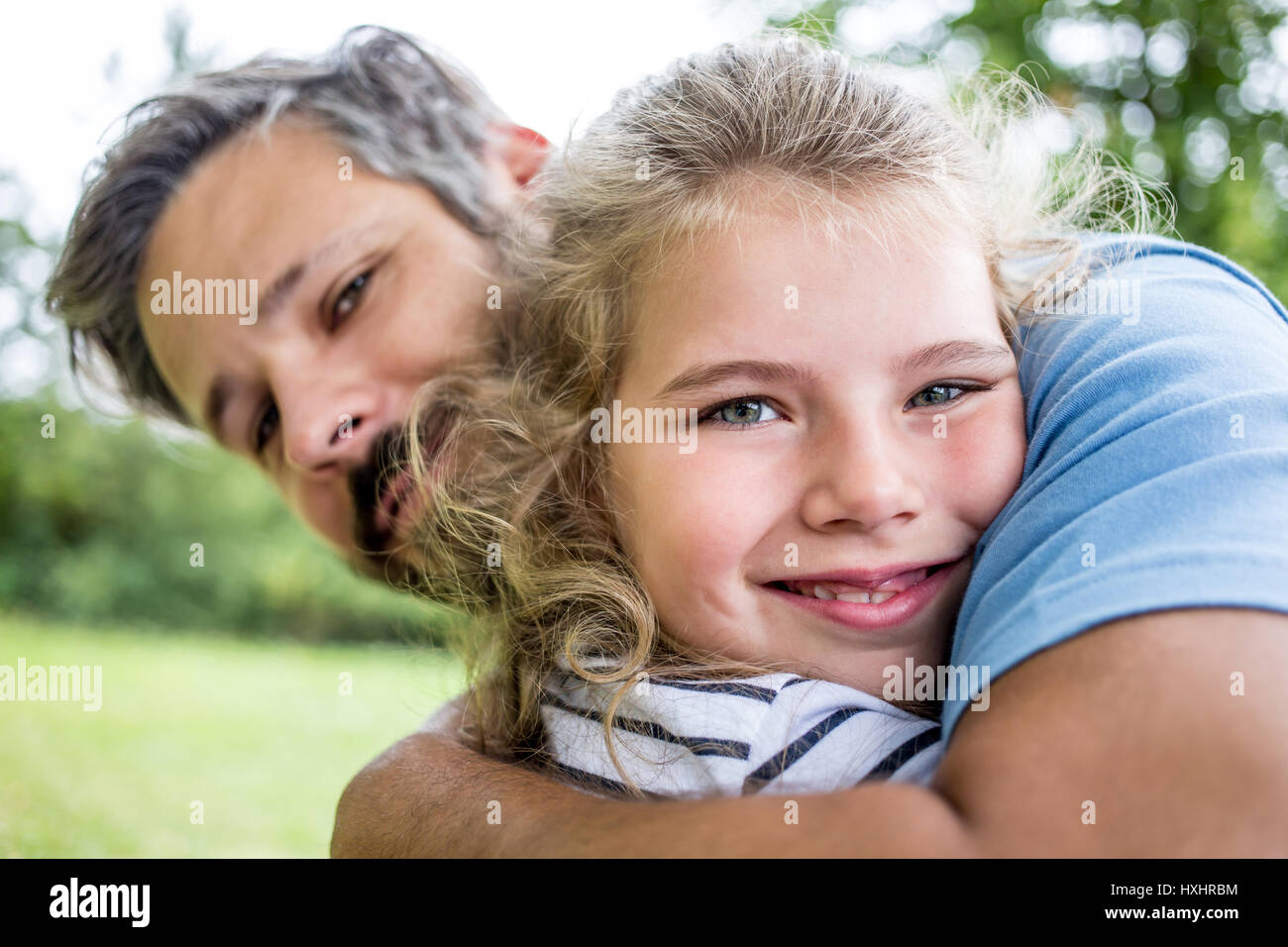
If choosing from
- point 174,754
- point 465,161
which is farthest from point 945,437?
point 174,754

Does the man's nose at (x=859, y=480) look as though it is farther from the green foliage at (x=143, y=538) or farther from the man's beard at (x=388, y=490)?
the green foliage at (x=143, y=538)

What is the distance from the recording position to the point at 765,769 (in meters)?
1.23

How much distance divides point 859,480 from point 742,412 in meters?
0.21

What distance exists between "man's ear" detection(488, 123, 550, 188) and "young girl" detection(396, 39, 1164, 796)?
1030 mm

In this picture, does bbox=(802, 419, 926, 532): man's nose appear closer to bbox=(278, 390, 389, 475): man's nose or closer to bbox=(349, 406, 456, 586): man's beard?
bbox=(349, 406, 456, 586): man's beard

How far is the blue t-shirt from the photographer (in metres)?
0.97

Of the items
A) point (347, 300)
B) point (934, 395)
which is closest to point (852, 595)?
point (934, 395)

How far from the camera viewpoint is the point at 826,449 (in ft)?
4.44

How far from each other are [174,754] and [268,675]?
2938mm

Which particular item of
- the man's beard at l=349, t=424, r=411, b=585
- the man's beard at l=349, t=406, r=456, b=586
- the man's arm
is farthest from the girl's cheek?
the man's beard at l=349, t=424, r=411, b=585

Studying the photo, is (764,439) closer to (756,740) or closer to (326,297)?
(756,740)

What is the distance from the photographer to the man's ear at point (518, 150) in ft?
8.94
